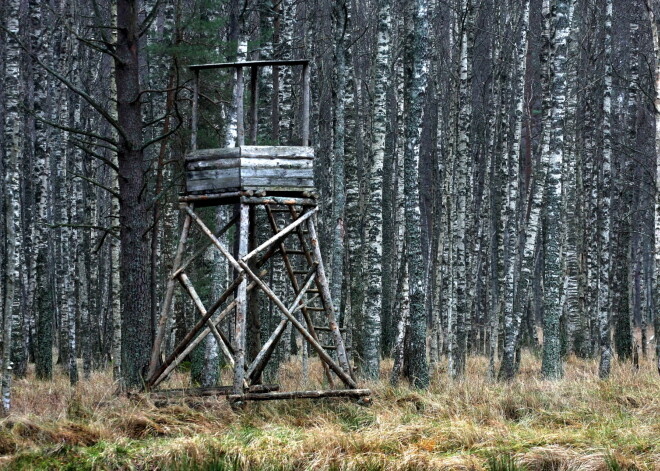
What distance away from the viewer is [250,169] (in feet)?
33.5

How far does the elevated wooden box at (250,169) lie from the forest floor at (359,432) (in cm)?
280

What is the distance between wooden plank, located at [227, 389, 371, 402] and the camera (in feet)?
31.2

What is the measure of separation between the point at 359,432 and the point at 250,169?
3.63 m

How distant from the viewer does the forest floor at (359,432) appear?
7863mm

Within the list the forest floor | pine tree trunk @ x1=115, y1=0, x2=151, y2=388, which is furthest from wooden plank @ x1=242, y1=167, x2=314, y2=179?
the forest floor

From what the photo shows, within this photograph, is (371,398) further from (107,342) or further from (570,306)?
(107,342)

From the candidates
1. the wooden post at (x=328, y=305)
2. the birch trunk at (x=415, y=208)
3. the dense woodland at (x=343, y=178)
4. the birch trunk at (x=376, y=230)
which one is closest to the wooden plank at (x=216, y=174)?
the dense woodland at (x=343, y=178)

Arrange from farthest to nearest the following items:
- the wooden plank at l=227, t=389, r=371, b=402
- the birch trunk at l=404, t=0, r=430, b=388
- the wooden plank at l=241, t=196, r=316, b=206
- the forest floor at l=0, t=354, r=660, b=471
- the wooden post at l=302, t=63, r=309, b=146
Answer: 1. the birch trunk at l=404, t=0, r=430, b=388
2. the wooden post at l=302, t=63, r=309, b=146
3. the wooden plank at l=241, t=196, r=316, b=206
4. the wooden plank at l=227, t=389, r=371, b=402
5. the forest floor at l=0, t=354, r=660, b=471

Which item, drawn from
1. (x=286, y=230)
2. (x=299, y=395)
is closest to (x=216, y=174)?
(x=286, y=230)

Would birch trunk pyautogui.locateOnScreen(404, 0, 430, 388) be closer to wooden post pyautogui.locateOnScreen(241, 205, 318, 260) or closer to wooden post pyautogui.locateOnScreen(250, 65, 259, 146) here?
wooden post pyautogui.locateOnScreen(241, 205, 318, 260)

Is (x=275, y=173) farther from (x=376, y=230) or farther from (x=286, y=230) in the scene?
(x=376, y=230)

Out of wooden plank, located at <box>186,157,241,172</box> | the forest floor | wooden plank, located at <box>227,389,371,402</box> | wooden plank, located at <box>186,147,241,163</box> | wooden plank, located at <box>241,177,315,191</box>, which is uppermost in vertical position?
wooden plank, located at <box>186,147,241,163</box>

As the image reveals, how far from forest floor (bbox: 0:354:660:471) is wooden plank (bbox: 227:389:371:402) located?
0.48 ft

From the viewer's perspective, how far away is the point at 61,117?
672 inches
